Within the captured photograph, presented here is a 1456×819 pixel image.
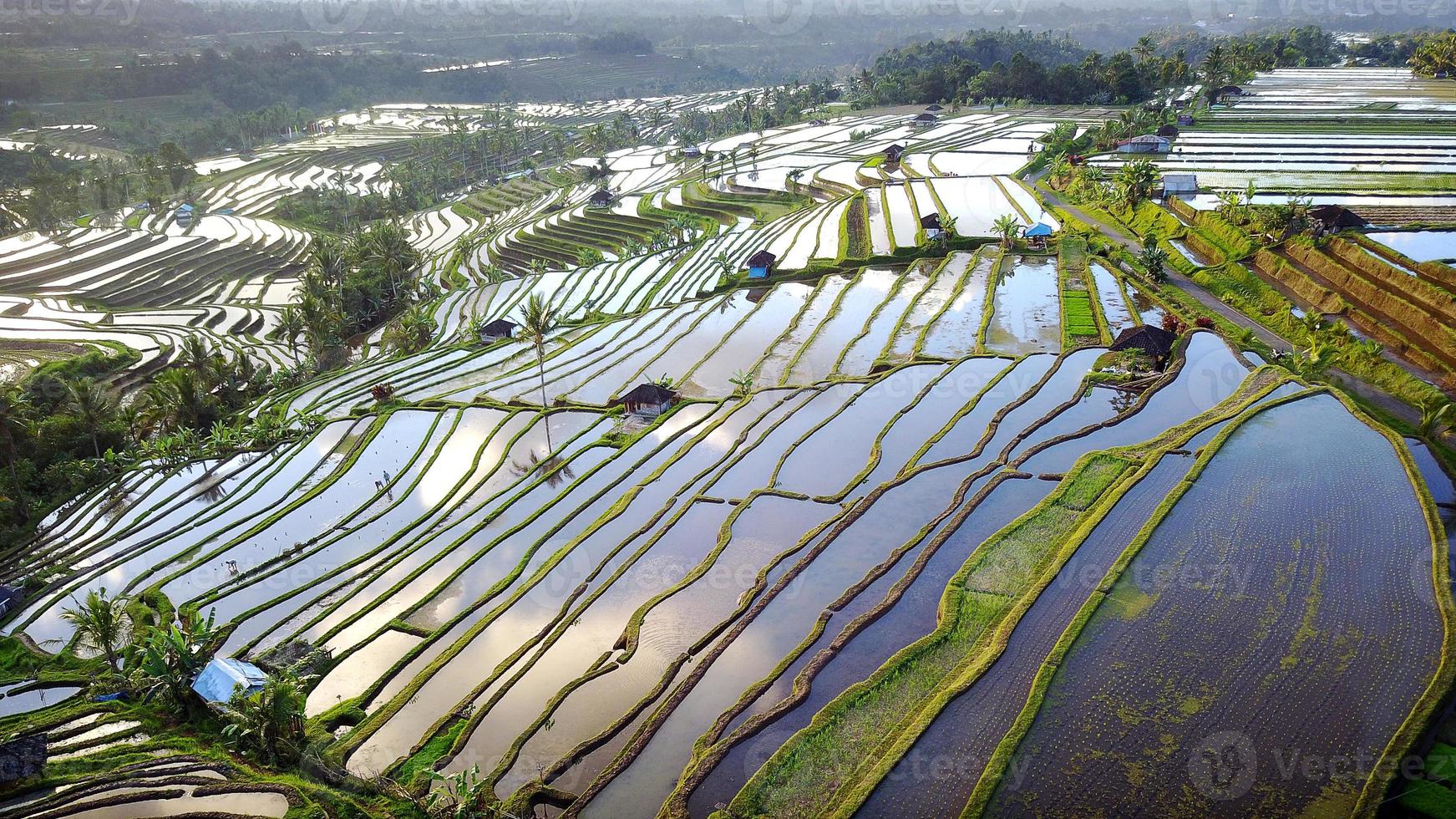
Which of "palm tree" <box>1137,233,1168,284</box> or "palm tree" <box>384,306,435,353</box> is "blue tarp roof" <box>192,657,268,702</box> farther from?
"palm tree" <box>1137,233,1168,284</box>

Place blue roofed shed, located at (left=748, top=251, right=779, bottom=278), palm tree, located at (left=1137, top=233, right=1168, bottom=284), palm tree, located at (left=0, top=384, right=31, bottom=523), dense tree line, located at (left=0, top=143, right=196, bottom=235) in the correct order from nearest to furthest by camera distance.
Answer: palm tree, located at (left=0, top=384, right=31, bottom=523)
palm tree, located at (left=1137, top=233, right=1168, bottom=284)
blue roofed shed, located at (left=748, top=251, right=779, bottom=278)
dense tree line, located at (left=0, top=143, right=196, bottom=235)

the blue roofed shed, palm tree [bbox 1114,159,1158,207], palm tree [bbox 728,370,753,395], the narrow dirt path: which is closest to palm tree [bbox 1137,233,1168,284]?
the narrow dirt path

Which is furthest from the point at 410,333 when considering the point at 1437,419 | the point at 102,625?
the point at 1437,419

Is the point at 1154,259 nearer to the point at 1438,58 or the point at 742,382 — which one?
the point at 742,382

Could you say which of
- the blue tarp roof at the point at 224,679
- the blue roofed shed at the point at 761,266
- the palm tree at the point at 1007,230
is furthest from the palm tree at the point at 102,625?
the palm tree at the point at 1007,230

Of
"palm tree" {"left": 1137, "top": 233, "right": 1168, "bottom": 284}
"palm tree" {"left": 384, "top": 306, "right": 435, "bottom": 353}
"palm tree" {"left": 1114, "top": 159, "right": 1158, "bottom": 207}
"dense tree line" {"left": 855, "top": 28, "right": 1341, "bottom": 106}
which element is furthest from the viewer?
"dense tree line" {"left": 855, "top": 28, "right": 1341, "bottom": 106}

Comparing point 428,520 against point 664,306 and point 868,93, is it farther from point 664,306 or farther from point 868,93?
point 868,93

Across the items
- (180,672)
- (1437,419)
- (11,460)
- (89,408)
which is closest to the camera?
(180,672)
